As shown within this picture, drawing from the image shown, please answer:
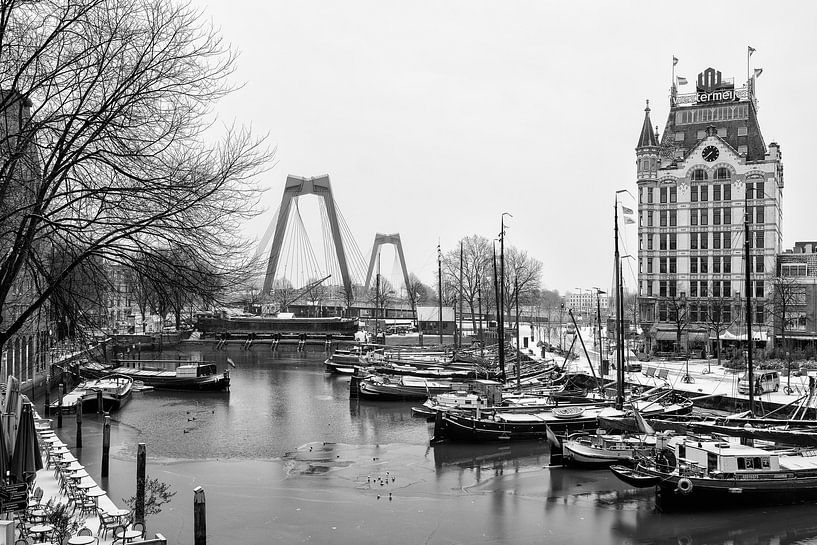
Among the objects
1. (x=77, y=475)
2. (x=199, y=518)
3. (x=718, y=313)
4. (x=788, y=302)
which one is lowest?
(x=199, y=518)

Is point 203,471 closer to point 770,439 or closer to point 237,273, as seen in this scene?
point 237,273

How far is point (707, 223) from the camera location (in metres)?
55.5

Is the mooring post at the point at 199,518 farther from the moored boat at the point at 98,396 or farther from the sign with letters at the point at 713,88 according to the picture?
the sign with letters at the point at 713,88

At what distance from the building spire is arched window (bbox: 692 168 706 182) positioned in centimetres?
421

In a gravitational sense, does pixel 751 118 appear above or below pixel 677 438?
above

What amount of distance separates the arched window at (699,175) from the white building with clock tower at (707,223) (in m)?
0.07

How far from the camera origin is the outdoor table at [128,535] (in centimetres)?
1319

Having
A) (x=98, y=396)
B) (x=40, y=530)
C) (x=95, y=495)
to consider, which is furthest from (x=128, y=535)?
(x=98, y=396)

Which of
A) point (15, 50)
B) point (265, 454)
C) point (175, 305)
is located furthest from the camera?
point (265, 454)

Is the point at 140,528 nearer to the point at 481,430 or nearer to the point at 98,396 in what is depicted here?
the point at 481,430

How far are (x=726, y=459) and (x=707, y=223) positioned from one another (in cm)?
3836

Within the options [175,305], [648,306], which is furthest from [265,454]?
[648,306]

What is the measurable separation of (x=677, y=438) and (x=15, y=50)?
21658mm

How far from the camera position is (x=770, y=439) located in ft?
79.7
